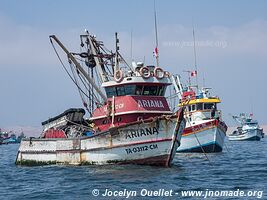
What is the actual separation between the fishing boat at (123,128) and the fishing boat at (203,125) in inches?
519

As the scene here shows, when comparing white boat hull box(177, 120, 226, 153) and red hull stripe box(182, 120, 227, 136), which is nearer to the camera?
red hull stripe box(182, 120, 227, 136)

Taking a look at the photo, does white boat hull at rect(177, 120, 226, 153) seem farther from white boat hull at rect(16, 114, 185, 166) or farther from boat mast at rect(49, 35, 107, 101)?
white boat hull at rect(16, 114, 185, 166)

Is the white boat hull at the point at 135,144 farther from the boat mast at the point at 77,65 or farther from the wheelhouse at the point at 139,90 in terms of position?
the boat mast at the point at 77,65

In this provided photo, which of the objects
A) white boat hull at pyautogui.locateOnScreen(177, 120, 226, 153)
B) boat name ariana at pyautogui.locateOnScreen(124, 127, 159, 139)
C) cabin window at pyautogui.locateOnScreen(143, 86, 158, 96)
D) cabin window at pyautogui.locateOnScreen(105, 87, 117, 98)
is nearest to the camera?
boat name ariana at pyautogui.locateOnScreen(124, 127, 159, 139)

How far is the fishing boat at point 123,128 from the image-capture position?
24375 mm

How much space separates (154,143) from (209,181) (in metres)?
5.66

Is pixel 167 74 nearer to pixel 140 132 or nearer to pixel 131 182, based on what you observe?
pixel 140 132

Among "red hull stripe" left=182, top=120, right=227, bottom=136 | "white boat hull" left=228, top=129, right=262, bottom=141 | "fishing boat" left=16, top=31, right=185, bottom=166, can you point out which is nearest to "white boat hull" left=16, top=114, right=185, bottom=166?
"fishing boat" left=16, top=31, right=185, bottom=166

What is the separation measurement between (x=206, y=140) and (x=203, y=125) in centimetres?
164

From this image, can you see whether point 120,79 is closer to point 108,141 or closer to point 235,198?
point 108,141

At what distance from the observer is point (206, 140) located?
41.3 metres

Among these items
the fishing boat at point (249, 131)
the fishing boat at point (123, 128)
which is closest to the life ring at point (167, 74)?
the fishing boat at point (123, 128)

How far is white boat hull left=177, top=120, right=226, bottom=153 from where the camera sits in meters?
40.8

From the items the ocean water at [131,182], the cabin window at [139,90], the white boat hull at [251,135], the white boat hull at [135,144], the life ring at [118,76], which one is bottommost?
the white boat hull at [251,135]
